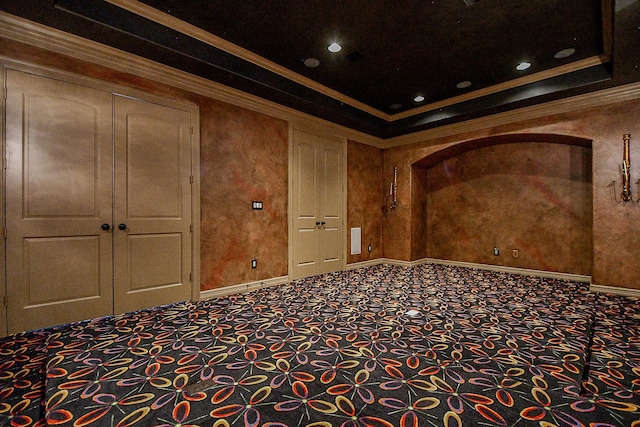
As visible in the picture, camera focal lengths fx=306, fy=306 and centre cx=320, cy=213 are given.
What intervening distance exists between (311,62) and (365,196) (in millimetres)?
3229

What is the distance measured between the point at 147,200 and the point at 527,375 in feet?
13.1

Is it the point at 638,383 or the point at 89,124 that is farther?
the point at 89,124

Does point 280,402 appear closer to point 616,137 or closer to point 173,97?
point 173,97

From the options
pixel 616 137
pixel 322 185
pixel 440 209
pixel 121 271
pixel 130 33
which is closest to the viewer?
pixel 130 33

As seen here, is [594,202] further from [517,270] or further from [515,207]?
[517,270]

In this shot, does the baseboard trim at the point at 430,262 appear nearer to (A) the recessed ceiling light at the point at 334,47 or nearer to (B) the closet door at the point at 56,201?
(B) the closet door at the point at 56,201

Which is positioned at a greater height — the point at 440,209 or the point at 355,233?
the point at 440,209

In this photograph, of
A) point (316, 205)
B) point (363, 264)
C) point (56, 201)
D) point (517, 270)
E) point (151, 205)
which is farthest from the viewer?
point (363, 264)

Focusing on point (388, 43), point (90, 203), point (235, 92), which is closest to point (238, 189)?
point (235, 92)

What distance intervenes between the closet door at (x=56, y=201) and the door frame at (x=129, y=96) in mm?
39

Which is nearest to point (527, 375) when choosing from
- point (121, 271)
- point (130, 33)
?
point (121, 271)

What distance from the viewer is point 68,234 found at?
3.11 meters

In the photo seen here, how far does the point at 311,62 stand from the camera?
413 centimetres

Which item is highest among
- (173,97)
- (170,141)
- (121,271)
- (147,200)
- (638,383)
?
(173,97)
